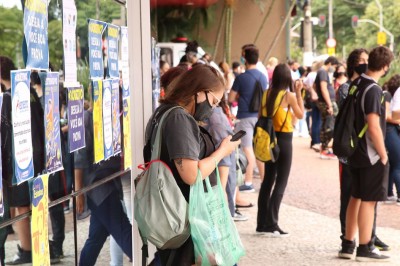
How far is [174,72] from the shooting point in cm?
647

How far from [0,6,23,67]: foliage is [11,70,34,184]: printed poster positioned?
8 cm

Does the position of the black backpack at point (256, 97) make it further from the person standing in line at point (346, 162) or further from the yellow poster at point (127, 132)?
the yellow poster at point (127, 132)

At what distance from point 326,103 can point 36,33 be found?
41.2 feet

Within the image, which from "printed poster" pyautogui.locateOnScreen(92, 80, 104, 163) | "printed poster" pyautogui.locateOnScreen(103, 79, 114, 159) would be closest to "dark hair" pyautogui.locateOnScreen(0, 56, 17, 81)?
"printed poster" pyautogui.locateOnScreen(92, 80, 104, 163)

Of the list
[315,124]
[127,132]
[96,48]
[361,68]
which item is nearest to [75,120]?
[96,48]

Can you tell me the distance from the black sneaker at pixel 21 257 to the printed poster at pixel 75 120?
2.49 ft

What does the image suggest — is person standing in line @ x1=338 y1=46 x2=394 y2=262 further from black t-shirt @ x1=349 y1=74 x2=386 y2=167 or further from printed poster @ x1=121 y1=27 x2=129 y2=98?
printed poster @ x1=121 y1=27 x2=129 y2=98

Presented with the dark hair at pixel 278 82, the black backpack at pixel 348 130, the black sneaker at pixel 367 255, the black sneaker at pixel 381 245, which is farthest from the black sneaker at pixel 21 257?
the dark hair at pixel 278 82

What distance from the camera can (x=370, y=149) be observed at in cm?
779

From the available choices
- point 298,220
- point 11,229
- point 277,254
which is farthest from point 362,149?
point 11,229

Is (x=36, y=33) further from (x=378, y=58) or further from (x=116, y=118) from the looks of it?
(x=378, y=58)

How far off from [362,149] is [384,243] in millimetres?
1553

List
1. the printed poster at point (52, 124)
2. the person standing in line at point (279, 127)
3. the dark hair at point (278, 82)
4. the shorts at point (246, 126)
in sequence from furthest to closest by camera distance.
A: 1. the shorts at point (246, 126)
2. the person standing in line at point (279, 127)
3. the dark hair at point (278, 82)
4. the printed poster at point (52, 124)

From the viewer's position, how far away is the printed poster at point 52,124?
4043 millimetres
